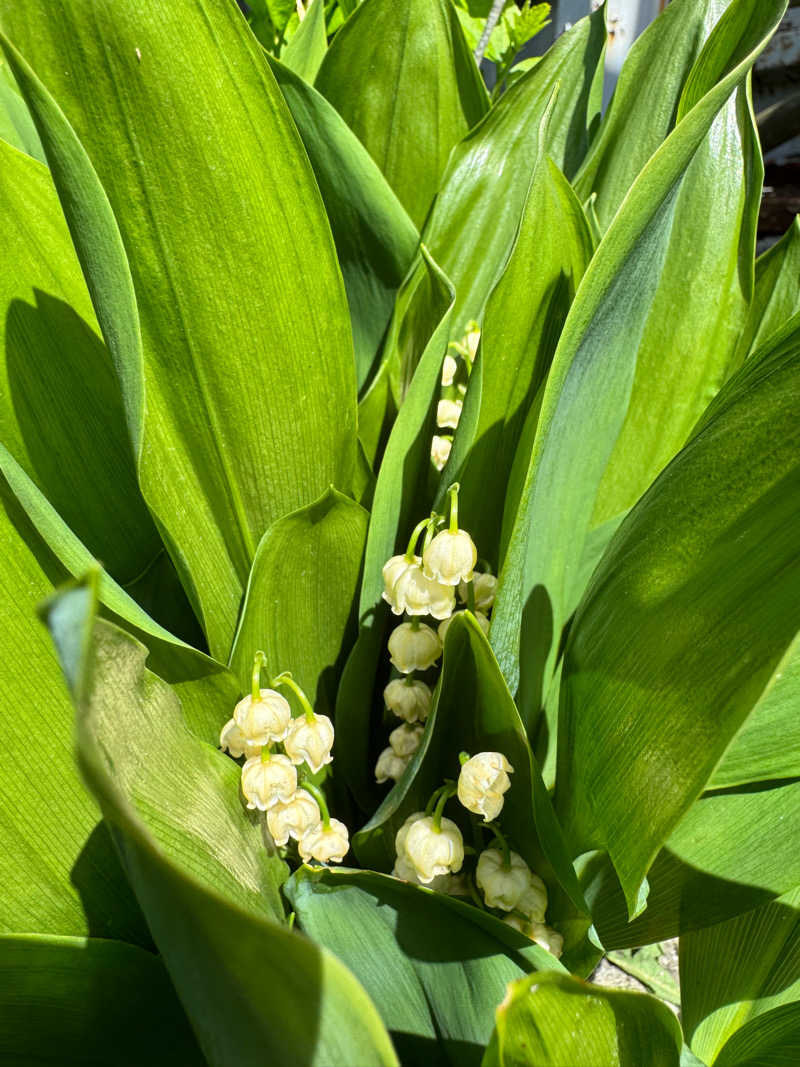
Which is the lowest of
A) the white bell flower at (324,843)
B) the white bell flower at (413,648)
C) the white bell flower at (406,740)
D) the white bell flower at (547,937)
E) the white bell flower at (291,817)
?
the white bell flower at (547,937)

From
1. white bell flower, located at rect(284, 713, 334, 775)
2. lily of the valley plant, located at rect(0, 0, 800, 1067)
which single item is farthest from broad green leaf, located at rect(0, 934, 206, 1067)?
white bell flower, located at rect(284, 713, 334, 775)

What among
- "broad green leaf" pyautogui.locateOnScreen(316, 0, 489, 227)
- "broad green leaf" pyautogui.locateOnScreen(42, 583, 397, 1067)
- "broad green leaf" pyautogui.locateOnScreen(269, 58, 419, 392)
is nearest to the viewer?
"broad green leaf" pyautogui.locateOnScreen(42, 583, 397, 1067)

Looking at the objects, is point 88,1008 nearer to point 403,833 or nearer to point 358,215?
point 403,833

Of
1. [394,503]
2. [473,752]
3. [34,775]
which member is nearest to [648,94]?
[394,503]

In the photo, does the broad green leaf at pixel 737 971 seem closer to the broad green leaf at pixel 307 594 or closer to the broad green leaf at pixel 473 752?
the broad green leaf at pixel 473 752

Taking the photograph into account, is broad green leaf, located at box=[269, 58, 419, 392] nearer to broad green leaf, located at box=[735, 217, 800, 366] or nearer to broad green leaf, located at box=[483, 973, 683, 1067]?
broad green leaf, located at box=[735, 217, 800, 366]

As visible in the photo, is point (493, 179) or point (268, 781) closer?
point (268, 781)

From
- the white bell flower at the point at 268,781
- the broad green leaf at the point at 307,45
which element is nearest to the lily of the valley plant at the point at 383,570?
the white bell flower at the point at 268,781
